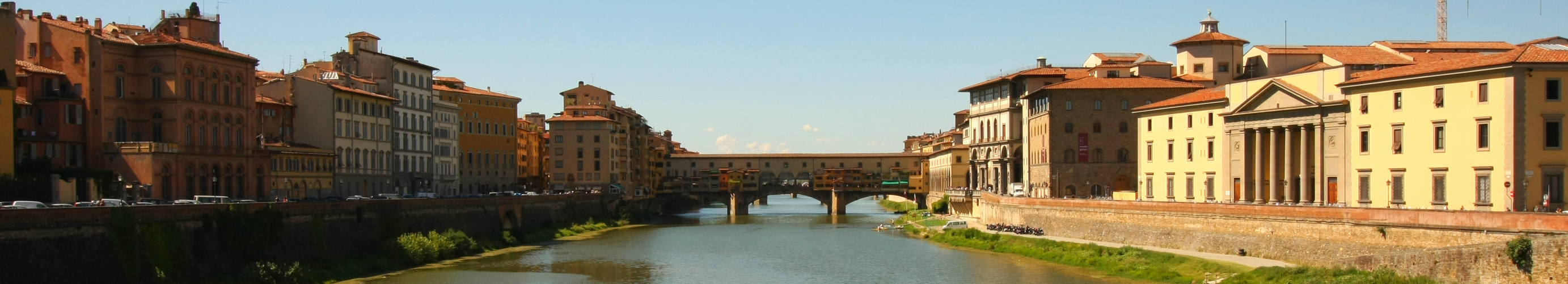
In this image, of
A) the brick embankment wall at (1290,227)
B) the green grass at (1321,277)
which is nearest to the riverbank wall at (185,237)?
the green grass at (1321,277)

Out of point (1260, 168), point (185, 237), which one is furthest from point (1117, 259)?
point (185, 237)

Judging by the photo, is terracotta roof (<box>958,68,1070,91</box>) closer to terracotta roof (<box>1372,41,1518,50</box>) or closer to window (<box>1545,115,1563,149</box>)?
terracotta roof (<box>1372,41,1518,50</box>)

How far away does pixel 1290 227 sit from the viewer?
1820 inches

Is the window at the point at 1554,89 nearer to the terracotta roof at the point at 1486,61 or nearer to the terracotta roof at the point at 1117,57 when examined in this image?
the terracotta roof at the point at 1486,61

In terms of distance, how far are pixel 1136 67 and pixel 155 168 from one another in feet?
180

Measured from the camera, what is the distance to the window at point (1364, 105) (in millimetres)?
48188

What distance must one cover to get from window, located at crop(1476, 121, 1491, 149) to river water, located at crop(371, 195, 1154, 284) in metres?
11.1

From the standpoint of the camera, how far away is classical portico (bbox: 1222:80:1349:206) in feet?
168

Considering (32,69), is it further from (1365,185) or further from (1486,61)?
(1486,61)

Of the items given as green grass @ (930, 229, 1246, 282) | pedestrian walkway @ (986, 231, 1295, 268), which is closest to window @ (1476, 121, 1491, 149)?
pedestrian walkway @ (986, 231, 1295, 268)

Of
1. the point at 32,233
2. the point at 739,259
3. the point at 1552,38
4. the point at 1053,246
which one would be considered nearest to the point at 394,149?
the point at 739,259

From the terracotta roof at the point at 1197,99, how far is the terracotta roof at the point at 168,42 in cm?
3983

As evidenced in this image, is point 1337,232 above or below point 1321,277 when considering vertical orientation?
above

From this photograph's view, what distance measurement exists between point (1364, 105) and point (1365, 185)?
2.73m
